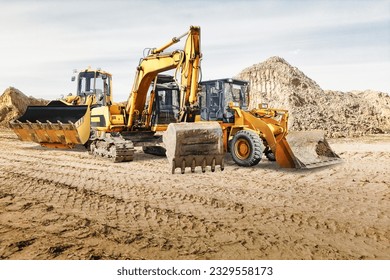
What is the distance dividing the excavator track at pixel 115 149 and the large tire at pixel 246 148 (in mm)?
2878

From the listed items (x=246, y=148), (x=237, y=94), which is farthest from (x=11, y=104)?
(x=246, y=148)

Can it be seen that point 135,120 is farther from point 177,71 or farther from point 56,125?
point 56,125

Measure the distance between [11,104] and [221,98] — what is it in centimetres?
2712

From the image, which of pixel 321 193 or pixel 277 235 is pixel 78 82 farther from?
pixel 277 235

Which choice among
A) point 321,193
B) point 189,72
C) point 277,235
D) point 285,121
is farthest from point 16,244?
point 285,121

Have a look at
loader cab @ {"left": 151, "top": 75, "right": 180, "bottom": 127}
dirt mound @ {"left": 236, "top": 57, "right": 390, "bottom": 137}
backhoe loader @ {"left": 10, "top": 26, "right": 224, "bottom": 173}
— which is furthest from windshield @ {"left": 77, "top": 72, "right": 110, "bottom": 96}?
dirt mound @ {"left": 236, "top": 57, "right": 390, "bottom": 137}

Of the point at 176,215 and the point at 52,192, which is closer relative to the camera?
the point at 176,215

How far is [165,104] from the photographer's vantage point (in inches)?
449

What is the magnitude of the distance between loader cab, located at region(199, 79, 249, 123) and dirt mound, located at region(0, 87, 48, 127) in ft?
81.6

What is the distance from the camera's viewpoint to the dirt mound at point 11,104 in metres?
31.3

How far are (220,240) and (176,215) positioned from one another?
112 centimetres

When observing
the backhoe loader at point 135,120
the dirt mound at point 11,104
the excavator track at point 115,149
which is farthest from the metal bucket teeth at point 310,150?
the dirt mound at point 11,104

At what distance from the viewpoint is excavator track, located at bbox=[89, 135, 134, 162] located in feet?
33.3

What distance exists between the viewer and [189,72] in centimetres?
960
